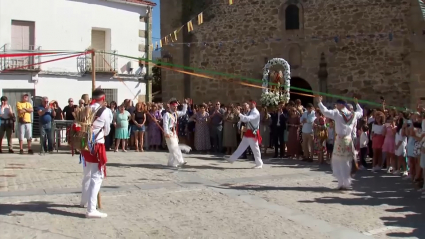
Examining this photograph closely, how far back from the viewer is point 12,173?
1032cm

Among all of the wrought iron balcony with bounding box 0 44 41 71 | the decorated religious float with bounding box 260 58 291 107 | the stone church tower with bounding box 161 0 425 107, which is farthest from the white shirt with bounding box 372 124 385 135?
the wrought iron balcony with bounding box 0 44 41 71

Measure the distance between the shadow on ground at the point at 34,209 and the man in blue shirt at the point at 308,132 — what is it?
7.95m

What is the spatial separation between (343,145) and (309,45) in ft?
42.2

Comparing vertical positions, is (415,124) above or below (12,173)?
above

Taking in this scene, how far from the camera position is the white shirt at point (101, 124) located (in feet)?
23.3

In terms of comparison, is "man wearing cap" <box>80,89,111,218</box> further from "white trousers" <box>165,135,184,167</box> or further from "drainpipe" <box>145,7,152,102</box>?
"drainpipe" <box>145,7,152,102</box>

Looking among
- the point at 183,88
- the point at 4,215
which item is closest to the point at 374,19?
the point at 183,88

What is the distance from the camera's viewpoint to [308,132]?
1362 centimetres

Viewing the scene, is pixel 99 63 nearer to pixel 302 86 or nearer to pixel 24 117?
pixel 24 117

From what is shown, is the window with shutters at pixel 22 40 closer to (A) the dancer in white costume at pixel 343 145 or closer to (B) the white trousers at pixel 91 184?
(B) the white trousers at pixel 91 184

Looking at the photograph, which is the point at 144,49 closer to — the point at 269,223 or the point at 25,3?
the point at 25,3

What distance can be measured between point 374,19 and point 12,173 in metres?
16.1

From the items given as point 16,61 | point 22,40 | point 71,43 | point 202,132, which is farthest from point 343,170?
point 22,40

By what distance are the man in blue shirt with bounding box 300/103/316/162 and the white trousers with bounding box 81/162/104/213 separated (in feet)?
25.9
